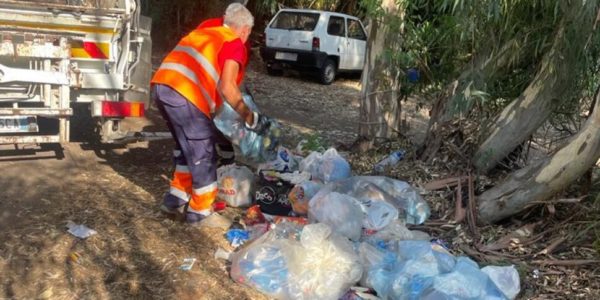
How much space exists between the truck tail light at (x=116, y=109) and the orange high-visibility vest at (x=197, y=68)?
1.53 m

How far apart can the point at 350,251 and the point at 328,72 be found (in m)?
11.1

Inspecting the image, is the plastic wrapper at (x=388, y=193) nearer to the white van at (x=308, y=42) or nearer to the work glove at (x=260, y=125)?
the work glove at (x=260, y=125)

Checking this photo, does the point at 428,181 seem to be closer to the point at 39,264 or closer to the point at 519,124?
the point at 519,124

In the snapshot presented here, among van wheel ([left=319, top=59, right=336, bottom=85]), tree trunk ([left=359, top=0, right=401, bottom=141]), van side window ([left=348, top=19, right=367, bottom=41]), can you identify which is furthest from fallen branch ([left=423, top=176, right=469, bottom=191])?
van side window ([left=348, top=19, right=367, bottom=41])

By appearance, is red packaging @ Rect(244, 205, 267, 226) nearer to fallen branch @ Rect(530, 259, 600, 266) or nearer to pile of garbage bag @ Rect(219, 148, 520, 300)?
pile of garbage bag @ Rect(219, 148, 520, 300)

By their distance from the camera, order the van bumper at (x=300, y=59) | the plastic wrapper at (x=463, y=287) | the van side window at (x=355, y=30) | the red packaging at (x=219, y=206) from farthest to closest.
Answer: the van side window at (x=355, y=30), the van bumper at (x=300, y=59), the red packaging at (x=219, y=206), the plastic wrapper at (x=463, y=287)

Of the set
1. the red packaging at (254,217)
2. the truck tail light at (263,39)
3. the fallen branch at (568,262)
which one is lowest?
the truck tail light at (263,39)

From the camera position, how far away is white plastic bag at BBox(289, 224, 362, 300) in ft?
11.4

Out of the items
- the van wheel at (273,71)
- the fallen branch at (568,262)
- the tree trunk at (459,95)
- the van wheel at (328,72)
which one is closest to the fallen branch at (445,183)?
the tree trunk at (459,95)

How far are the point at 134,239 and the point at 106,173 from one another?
1547mm

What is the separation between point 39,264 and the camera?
12.1ft

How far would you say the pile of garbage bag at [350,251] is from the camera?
3459mm

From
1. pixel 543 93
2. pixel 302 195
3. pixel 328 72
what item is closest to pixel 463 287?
pixel 302 195

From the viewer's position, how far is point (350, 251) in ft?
12.0
